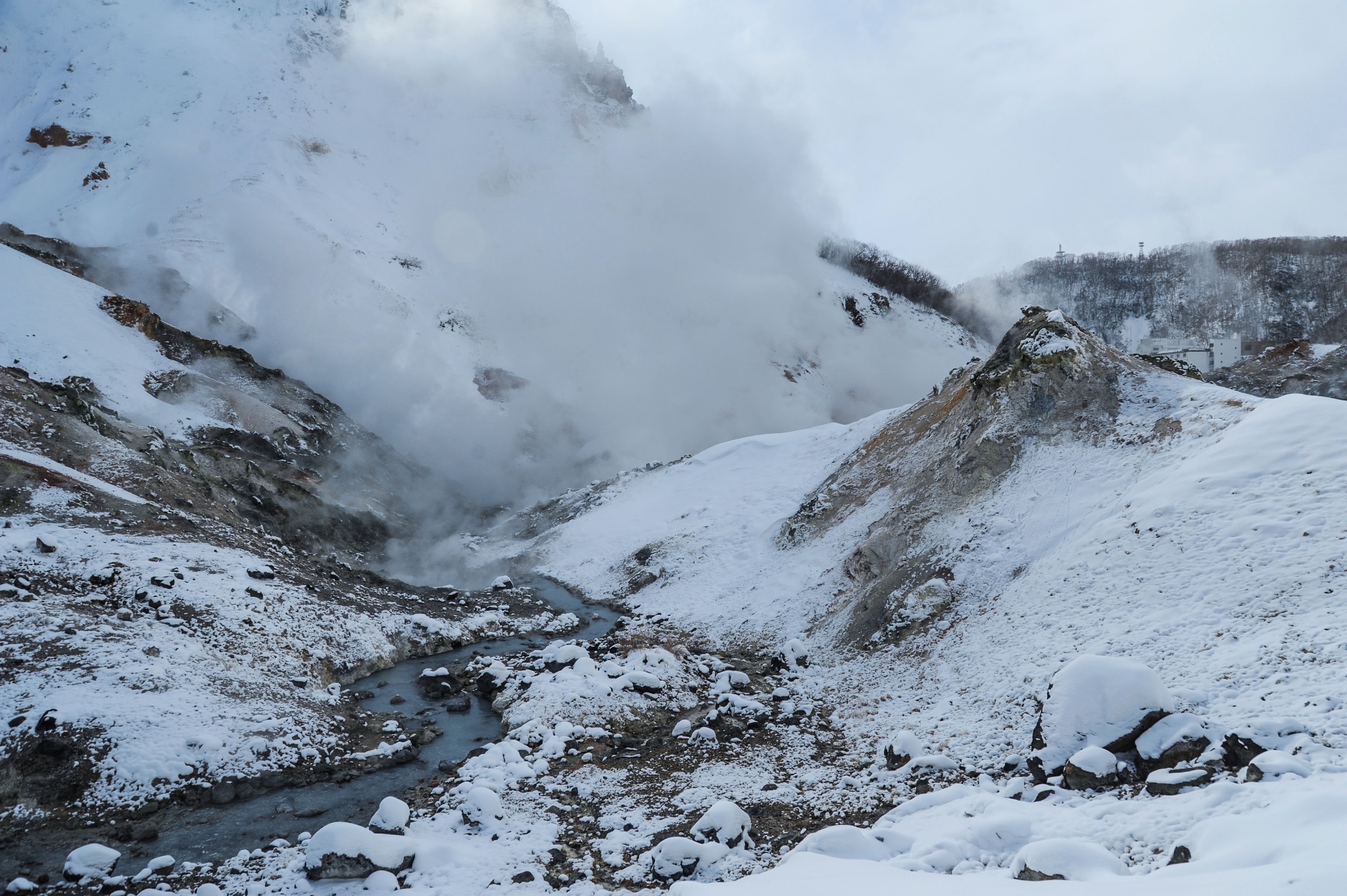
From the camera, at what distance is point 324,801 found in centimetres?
1600

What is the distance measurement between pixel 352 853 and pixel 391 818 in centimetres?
187

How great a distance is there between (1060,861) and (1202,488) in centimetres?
1306

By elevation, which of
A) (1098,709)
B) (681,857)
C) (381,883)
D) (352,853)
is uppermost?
(1098,709)

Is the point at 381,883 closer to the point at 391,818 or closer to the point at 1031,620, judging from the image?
the point at 391,818

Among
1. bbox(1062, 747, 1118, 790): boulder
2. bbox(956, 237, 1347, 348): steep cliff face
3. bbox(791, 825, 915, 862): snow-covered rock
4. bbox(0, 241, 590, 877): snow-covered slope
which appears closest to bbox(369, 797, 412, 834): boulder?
bbox(0, 241, 590, 877): snow-covered slope

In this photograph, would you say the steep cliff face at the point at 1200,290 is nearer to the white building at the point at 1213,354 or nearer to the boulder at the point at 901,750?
the white building at the point at 1213,354

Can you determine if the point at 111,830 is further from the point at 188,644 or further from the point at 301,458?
the point at 301,458

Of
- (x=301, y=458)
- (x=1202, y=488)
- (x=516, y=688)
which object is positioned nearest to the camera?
(x=1202, y=488)

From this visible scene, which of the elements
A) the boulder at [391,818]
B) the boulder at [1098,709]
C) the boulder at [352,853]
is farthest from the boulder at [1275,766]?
the boulder at [391,818]

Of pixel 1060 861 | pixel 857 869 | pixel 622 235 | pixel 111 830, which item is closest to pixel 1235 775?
pixel 1060 861

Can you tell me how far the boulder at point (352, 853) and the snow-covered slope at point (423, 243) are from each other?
150 feet

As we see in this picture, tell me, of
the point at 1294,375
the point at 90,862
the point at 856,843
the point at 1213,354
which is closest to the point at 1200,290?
the point at 1213,354

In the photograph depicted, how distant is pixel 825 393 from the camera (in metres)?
89.2

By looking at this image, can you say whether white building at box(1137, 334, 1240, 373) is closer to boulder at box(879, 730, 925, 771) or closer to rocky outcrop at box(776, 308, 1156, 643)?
rocky outcrop at box(776, 308, 1156, 643)
